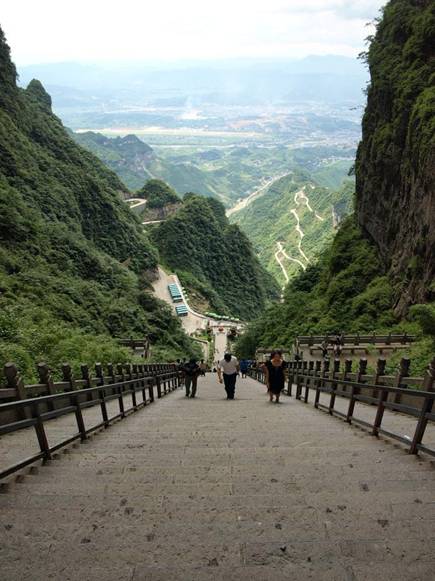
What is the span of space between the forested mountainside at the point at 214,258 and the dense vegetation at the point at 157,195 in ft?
22.1

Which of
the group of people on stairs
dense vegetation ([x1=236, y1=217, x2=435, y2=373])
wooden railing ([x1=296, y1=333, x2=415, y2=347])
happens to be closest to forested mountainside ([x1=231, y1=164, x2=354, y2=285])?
dense vegetation ([x1=236, y1=217, x2=435, y2=373])

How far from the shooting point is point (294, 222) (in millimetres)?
152625

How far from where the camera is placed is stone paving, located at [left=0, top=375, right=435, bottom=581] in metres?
2.69

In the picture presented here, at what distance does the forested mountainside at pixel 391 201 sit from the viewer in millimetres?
23594

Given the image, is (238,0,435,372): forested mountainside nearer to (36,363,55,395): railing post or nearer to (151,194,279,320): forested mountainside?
(36,363,55,395): railing post

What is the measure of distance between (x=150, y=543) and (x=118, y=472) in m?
1.64

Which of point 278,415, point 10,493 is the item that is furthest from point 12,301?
point 10,493

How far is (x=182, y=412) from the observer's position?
1031cm

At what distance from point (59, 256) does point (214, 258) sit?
200 ft

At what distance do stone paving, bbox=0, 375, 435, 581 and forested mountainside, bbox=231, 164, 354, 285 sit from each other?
100 m

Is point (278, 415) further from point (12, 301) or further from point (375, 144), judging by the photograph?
point (375, 144)

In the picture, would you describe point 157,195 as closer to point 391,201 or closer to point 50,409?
point 391,201

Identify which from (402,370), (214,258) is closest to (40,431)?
(402,370)

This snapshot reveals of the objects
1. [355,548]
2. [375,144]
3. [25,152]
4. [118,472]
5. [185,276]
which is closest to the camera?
[355,548]
